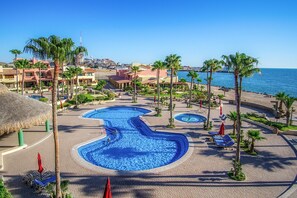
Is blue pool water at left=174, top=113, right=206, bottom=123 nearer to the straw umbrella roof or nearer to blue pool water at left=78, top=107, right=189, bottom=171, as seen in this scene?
blue pool water at left=78, top=107, right=189, bottom=171

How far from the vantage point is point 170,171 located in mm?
15547

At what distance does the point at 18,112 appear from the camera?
61.8 feet

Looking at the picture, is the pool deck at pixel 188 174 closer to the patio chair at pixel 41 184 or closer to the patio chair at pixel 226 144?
the patio chair at pixel 41 184

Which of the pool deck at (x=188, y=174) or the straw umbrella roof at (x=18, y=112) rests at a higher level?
the straw umbrella roof at (x=18, y=112)

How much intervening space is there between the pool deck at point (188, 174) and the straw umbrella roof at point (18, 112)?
242 centimetres

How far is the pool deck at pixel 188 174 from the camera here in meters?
13.0

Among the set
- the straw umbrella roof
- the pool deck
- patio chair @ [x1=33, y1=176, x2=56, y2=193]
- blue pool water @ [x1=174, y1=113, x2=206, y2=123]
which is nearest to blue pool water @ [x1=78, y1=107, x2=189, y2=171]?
the pool deck

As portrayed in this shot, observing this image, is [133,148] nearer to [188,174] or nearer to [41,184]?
[188,174]

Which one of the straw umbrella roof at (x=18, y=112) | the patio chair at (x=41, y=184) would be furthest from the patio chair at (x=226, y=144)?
the straw umbrella roof at (x=18, y=112)

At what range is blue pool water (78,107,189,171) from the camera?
18078mm

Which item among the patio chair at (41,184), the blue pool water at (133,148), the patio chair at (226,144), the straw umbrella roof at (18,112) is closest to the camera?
the patio chair at (41,184)

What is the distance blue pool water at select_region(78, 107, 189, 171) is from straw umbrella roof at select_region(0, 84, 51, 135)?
4.88 m

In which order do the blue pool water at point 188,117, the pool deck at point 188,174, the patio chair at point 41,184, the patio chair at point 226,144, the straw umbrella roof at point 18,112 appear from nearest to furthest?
the patio chair at point 41,184 → the pool deck at point 188,174 → the straw umbrella roof at point 18,112 → the patio chair at point 226,144 → the blue pool water at point 188,117

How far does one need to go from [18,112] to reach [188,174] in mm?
15084
